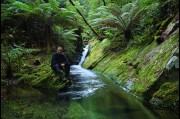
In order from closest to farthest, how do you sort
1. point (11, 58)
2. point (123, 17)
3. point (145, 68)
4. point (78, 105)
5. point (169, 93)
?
1. point (169, 93)
2. point (78, 105)
3. point (145, 68)
4. point (11, 58)
5. point (123, 17)

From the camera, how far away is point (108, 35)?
14.0 meters

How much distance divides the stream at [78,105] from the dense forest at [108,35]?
42 centimetres

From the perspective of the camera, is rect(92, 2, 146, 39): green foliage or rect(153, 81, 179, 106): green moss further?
rect(92, 2, 146, 39): green foliage

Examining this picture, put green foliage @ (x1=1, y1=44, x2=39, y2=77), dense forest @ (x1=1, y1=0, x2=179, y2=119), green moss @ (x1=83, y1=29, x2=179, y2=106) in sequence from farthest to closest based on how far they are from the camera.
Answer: green foliage @ (x1=1, y1=44, x2=39, y2=77)
dense forest @ (x1=1, y1=0, x2=179, y2=119)
green moss @ (x1=83, y1=29, x2=179, y2=106)

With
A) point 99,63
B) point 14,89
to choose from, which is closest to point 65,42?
point 99,63

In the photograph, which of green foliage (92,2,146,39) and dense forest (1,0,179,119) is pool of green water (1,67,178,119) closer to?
dense forest (1,0,179,119)

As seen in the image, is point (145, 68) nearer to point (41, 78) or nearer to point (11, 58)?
point (41, 78)

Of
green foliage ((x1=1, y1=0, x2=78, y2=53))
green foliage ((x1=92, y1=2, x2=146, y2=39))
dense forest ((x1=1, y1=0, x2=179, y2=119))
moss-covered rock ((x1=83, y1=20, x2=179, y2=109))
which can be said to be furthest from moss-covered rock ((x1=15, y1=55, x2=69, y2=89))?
green foliage ((x1=92, y1=2, x2=146, y2=39))

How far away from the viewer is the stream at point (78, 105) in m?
4.68

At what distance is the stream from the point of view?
4.68 m

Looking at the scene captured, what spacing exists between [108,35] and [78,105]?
28.7 feet

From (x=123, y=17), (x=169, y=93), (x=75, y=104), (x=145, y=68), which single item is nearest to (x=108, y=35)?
(x=123, y=17)

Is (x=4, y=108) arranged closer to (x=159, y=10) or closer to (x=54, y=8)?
(x=159, y=10)

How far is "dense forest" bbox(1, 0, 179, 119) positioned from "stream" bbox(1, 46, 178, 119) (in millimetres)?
420
